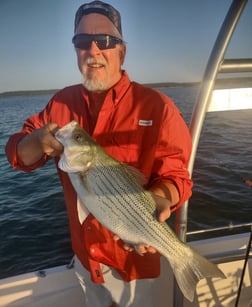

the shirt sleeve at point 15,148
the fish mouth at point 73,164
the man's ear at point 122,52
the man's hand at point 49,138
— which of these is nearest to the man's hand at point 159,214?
the fish mouth at point 73,164

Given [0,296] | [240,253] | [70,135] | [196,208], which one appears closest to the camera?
[70,135]

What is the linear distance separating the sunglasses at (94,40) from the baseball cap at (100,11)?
18 cm

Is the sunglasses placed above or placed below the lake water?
above

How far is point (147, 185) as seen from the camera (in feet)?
8.87

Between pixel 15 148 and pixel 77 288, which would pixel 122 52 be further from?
pixel 77 288

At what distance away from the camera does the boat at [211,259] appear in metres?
2.61

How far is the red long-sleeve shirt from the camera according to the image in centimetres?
261

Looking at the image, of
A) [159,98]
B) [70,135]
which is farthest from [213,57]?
[70,135]

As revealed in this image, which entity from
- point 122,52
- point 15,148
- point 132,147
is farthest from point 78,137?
point 122,52

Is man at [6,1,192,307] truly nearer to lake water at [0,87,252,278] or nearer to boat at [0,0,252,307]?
boat at [0,0,252,307]

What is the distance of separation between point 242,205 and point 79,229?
8523 mm

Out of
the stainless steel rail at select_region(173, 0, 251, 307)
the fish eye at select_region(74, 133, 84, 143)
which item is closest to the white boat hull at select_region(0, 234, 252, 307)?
the stainless steel rail at select_region(173, 0, 251, 307)

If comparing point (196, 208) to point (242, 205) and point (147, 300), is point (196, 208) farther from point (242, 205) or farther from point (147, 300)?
point (147, 300)

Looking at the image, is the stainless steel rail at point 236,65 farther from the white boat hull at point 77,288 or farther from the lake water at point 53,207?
the lake water at point 53,207
